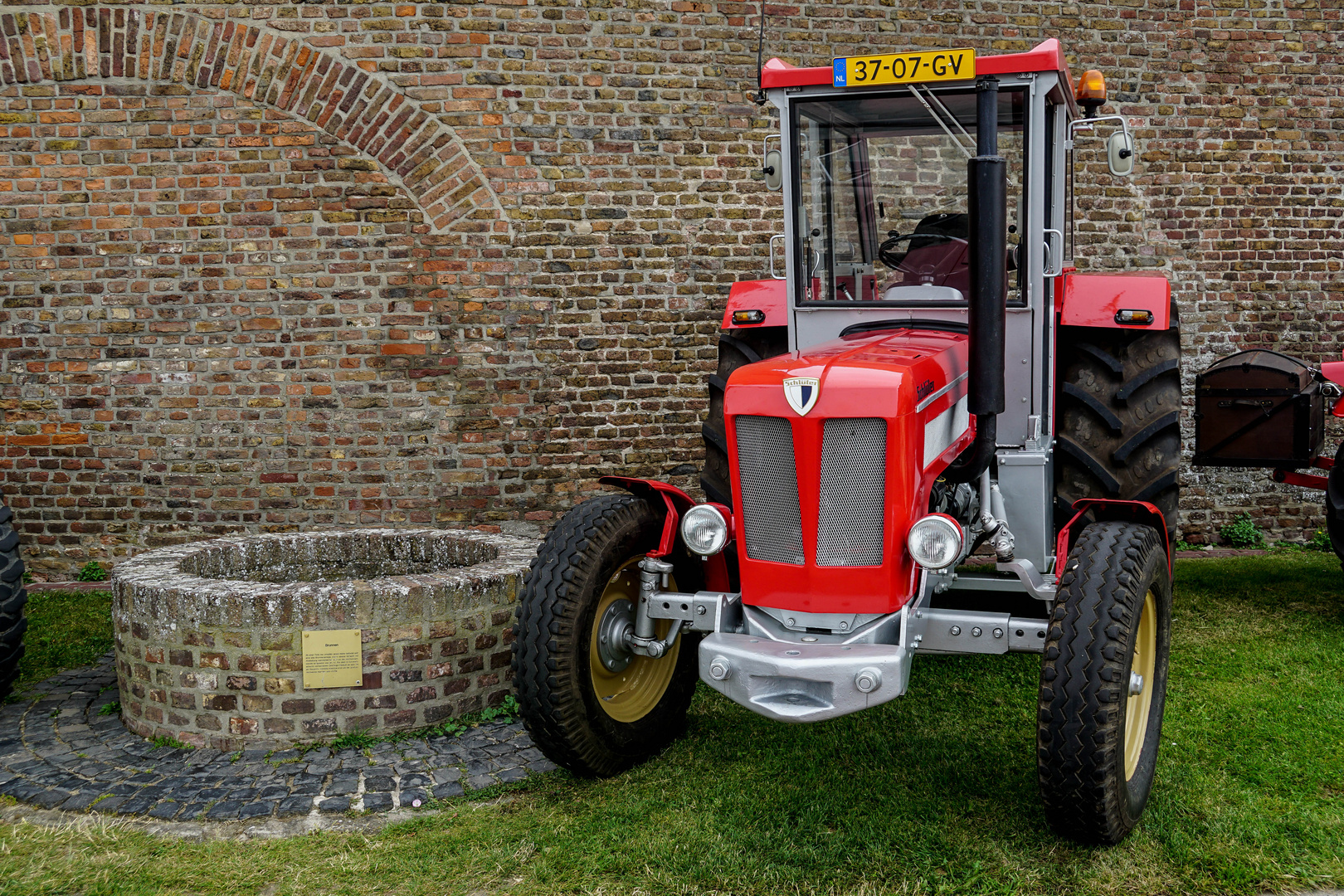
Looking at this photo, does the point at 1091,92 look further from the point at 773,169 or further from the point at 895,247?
the point at 773,169

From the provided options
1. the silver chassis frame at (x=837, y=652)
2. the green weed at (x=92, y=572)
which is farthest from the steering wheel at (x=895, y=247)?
the green weed at (x=92, y=572)

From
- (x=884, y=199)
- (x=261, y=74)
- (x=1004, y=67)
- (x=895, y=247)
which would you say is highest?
(x=261, y=74)

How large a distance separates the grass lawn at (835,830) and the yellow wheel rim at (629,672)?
0.22 meters

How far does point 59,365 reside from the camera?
6.51 meters

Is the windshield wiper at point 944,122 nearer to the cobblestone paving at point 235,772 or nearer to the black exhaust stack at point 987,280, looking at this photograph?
the black exhaust stack at point 987,280

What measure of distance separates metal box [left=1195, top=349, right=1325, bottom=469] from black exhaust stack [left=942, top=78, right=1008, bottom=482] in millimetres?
3372

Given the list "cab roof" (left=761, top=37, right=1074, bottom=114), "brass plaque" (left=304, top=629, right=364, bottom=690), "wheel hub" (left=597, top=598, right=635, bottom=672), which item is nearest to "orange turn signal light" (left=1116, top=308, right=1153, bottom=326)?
"cab roof" (left=761, top=37, right=1074, bottom=114)

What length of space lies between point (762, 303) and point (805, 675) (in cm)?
233

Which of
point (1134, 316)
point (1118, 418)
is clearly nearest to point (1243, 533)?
point (1118, 418)

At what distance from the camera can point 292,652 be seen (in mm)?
3992

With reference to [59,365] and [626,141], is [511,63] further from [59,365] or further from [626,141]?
[59,365]

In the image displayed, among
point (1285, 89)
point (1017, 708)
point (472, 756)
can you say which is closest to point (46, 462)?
point (472, 756)

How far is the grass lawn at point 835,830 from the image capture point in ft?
9.77

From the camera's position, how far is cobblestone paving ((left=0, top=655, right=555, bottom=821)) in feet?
11.7
